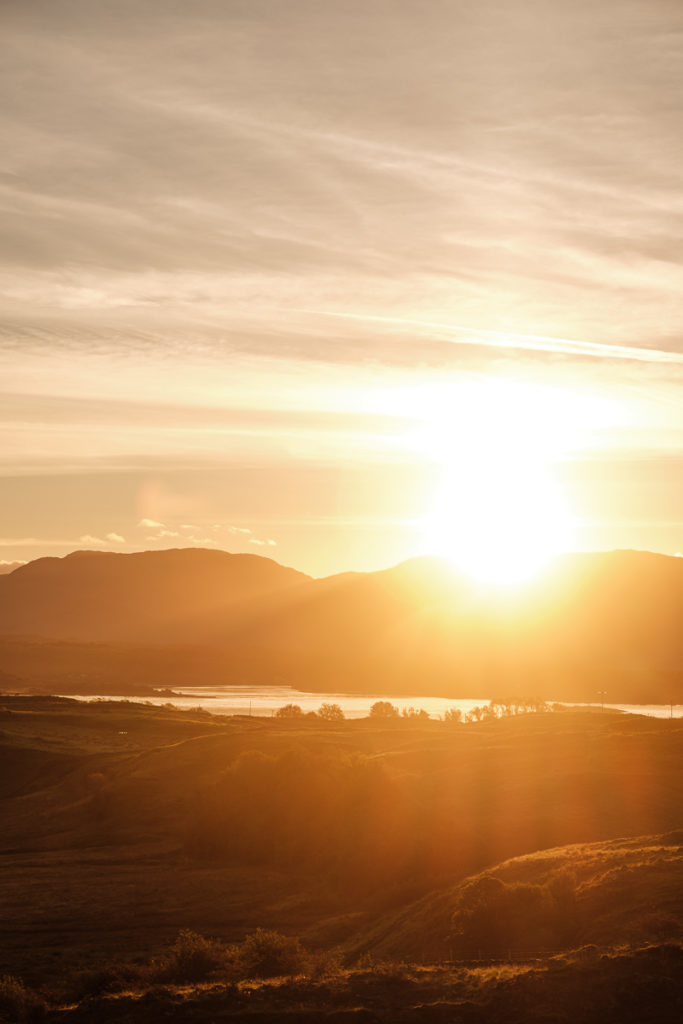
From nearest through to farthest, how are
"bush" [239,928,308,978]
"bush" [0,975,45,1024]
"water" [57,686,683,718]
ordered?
"bush" [0,975,45,1024], "bush" [239,928,308,978], "water" [57,686,683,718]

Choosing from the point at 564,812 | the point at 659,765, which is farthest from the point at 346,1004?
the point at 659,765

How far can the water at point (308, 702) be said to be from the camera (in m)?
134

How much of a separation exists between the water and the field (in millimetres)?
64359

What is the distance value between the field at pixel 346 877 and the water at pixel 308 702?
64.4 m

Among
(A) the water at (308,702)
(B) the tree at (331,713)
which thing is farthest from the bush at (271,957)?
(A) the water at (308,702)

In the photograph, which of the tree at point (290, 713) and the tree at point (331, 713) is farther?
the tree at point (331, 713)

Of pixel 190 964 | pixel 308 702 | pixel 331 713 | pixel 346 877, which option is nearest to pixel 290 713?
pixel 331 713

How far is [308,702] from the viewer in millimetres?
158250

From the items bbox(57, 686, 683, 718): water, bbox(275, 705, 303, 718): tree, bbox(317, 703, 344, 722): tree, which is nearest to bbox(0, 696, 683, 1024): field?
bbox(317, 703, 344, 722): tree

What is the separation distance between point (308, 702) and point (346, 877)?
119551 mm

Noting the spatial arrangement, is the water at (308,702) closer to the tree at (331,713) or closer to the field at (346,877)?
the tree at (331,713)

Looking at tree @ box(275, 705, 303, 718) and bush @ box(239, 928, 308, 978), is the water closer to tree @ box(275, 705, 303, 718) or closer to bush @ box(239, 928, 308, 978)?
tree @ box(275, 705, 303, 718)

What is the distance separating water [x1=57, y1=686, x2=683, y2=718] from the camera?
13425 centimetres

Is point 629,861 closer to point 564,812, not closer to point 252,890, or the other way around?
point 564,812
